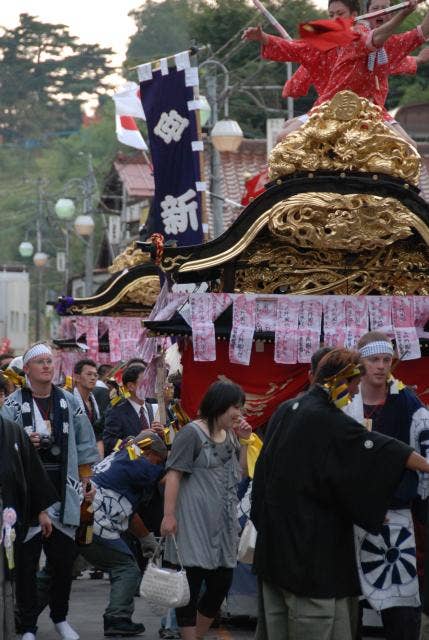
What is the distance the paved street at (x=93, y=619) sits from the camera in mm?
10461

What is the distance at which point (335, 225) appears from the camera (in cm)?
1154

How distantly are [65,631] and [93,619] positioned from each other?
1195 millimetres

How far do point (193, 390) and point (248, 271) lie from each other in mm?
1104

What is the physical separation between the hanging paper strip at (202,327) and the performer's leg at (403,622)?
12.7 ft

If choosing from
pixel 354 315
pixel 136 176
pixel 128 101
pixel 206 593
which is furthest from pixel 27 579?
pixel 136 176

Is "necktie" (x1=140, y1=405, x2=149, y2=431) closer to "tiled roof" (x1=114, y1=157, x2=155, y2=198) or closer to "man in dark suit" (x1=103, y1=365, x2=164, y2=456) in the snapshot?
"man in dark suit" (x1=103, y1=365, x2=164, y2=456)

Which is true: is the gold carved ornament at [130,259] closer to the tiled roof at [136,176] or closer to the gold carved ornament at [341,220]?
the gold carved ornament at [341,220]

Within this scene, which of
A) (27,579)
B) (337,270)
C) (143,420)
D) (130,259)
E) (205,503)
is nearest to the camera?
(205,503)

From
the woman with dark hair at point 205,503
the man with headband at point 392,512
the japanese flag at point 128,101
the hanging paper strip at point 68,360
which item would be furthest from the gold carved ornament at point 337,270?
the japanese flag at point 128,101

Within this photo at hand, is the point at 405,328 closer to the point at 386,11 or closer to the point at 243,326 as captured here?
the point at 243,326

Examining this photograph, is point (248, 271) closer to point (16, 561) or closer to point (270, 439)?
→ point (16, 561)

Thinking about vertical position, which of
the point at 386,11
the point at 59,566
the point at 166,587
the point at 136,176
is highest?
the point at 136,176

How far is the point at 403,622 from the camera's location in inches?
313

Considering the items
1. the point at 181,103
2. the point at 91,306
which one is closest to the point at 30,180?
the point at 91,306
